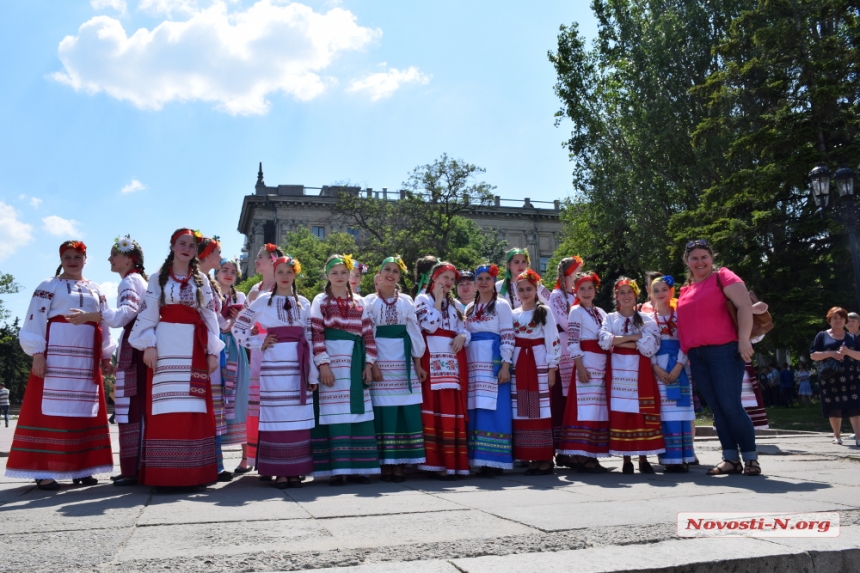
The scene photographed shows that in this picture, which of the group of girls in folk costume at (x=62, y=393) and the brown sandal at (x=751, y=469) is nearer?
the group of girls in folk costume at (x=62, y=393)

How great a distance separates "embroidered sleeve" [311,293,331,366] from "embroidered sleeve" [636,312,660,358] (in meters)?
2.99

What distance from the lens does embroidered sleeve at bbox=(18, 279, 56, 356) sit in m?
6.22

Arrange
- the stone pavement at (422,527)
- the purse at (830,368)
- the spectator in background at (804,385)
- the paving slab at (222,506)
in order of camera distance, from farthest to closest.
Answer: the spectator in background at (804,385) < the purse at (830,368) < the paving slab at (222,506) < the stone pavement at (422,527)

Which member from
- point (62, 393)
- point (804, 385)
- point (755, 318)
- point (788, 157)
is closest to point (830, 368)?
point (755, 318)

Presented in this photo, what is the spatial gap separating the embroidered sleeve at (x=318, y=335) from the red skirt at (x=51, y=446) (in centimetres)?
198

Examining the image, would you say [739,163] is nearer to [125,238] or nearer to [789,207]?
[789,207]

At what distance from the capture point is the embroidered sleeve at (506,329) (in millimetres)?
7121

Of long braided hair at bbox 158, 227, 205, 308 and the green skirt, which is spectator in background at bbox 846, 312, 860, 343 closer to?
the green skirt

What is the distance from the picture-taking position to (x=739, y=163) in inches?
969

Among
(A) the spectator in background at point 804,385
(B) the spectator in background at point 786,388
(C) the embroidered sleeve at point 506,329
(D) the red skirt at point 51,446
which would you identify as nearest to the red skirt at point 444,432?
(C) the embroidered sleeve at point 506,329

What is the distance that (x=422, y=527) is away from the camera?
396 cm

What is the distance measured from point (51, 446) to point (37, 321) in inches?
41.2

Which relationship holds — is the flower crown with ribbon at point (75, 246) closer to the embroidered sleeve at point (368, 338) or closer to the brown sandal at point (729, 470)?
the embroidered sleeve at point (368, 338)

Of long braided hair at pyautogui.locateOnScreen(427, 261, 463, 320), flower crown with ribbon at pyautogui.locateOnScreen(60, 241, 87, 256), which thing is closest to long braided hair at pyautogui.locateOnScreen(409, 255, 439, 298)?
long braided hair at pyautogui.locateOnScreen(427, 261, 463, 320)
